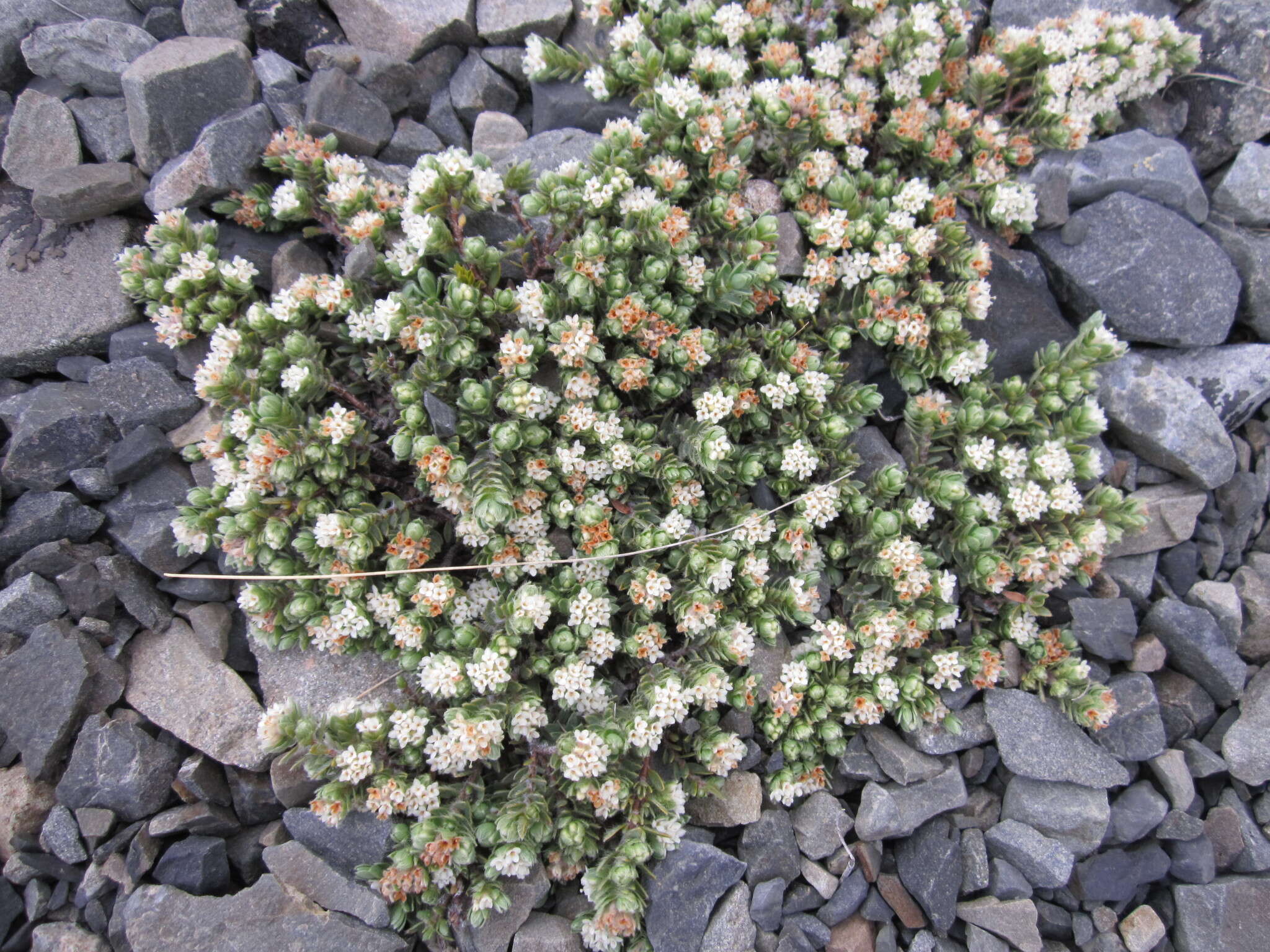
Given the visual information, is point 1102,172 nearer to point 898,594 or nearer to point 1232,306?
point 1232,306

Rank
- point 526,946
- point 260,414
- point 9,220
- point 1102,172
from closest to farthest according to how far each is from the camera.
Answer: point 526,946, point 260,414, point 9,220, point 1102,172

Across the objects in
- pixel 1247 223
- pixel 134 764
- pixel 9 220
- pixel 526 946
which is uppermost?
pixel 1247 223

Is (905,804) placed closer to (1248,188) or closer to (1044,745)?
(1044,745)

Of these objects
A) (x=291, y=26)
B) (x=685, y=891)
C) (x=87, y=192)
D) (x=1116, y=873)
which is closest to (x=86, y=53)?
(x=87, y=192)

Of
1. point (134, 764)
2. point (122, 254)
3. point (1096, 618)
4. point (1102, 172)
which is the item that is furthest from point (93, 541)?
point (1102, 172)

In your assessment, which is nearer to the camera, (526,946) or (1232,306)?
(526,946)

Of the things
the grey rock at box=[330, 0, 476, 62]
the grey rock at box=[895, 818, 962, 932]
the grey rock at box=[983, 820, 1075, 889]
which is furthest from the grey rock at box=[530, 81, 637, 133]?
the grey rock at box=[983, 820, 1075, 889]
